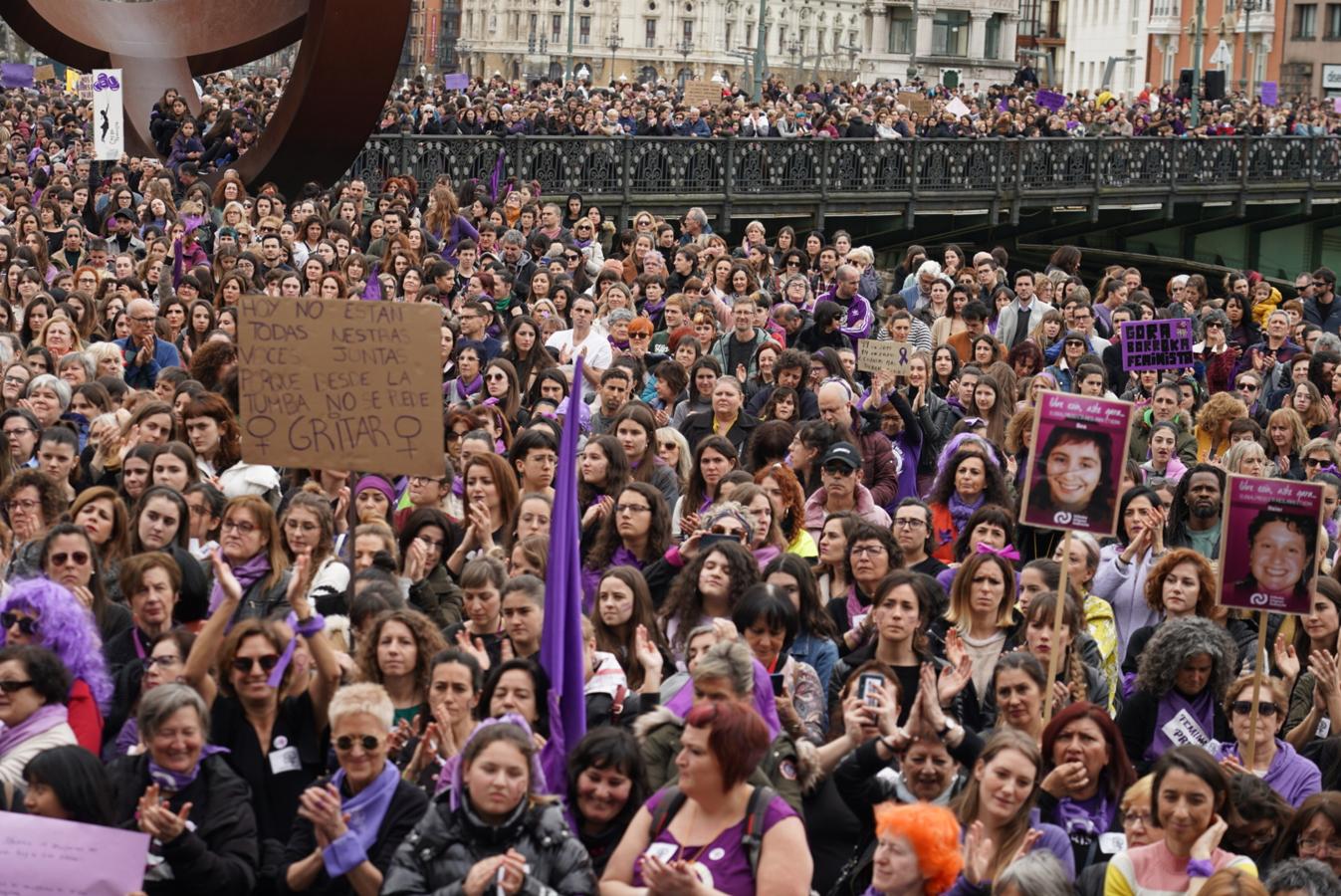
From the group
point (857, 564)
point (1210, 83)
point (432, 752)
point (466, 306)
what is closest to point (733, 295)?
point (466, 306)

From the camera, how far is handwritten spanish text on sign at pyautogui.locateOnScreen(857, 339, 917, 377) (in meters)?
13.6

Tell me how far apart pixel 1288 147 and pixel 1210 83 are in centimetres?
747

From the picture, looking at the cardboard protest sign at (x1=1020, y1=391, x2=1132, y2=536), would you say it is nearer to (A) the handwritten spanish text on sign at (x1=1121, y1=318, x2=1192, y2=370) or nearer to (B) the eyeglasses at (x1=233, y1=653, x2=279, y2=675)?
(B) the eyeglasses at (x1=233, y1=653, x2=279, y2=675)

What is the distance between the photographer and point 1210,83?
51.4 meters

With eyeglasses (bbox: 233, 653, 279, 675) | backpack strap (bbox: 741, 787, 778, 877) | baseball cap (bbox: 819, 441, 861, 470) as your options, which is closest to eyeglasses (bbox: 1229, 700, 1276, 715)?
backpack strap (bbox: 741, 787, 778, 877)

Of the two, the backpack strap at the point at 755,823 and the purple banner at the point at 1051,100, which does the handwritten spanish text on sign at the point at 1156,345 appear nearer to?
the backpack strap at the point at 755,823

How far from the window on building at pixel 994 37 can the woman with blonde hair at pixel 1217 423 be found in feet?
354

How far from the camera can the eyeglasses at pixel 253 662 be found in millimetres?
7168

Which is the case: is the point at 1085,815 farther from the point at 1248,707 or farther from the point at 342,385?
the point at 342,385

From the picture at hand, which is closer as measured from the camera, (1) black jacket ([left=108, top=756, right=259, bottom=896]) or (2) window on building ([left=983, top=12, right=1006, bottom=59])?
(1) black jacket ([left=108, top=756, right=259, bottom=896])

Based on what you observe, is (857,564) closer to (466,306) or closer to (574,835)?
(574,835)

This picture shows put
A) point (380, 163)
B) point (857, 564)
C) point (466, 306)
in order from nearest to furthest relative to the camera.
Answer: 1. point (857, 564)
2. point (466, 306)
3. point (380, 163)

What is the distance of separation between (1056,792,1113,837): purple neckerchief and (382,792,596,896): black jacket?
5.11 feet

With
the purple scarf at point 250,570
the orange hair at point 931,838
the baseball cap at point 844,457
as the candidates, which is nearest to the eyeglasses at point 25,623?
the purple scarf at point 250,570
